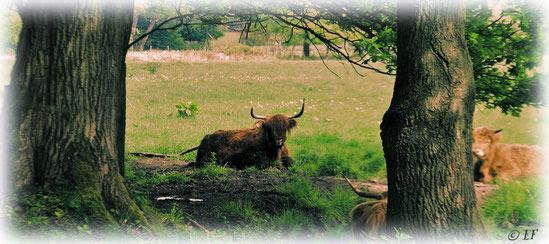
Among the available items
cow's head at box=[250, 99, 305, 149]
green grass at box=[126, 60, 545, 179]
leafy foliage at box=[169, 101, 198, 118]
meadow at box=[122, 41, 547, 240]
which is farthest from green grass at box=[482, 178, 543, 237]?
leafy foliage at box=[169, 101, 198, 118]

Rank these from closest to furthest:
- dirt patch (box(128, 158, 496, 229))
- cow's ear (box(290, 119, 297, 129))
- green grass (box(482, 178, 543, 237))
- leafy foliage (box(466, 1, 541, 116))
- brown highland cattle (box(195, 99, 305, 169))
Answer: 1. green grass (box(482, 178, 543, 237))
2. dirt patch (box(128, 158, 496, 229))
3. leafy foliage (box(466, 1, 541, 116))
4. brown highland cattle (box(195, 99, 305, 169))
5. cow's ear (box(290, 119, 297, 129))

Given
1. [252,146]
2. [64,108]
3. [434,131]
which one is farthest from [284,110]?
[64,108]

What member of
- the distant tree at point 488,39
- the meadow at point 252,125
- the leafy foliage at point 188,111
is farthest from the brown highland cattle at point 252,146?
the leafy foliage at point 188,111

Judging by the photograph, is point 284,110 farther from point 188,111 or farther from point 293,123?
point 293,123

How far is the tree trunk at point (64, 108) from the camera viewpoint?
423cm

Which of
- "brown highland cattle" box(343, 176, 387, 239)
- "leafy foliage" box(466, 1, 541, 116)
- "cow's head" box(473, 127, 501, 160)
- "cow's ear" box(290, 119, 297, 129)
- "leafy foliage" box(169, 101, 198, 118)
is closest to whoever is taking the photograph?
"brown highland cattle" box(343, 176, 387, 239)

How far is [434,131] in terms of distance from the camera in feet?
14.1

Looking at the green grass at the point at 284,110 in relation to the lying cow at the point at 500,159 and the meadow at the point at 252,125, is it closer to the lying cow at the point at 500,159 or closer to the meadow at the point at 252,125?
the meadow at the point at 252,125

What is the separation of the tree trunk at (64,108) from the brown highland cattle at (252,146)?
5284 millimetres

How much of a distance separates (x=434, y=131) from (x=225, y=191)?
378 centimetres

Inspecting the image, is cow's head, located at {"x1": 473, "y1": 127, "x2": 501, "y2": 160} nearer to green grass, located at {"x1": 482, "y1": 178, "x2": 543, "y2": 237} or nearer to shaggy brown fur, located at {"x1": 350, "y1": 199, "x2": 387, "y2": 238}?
green grass, located at {"x1": 482, "y1": 178, "x2": 543, "y2": 237}

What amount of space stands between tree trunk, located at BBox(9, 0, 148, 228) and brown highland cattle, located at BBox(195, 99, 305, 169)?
5.28 m

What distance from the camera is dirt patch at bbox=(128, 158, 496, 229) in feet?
18.8

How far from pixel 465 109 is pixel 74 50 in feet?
12.6
